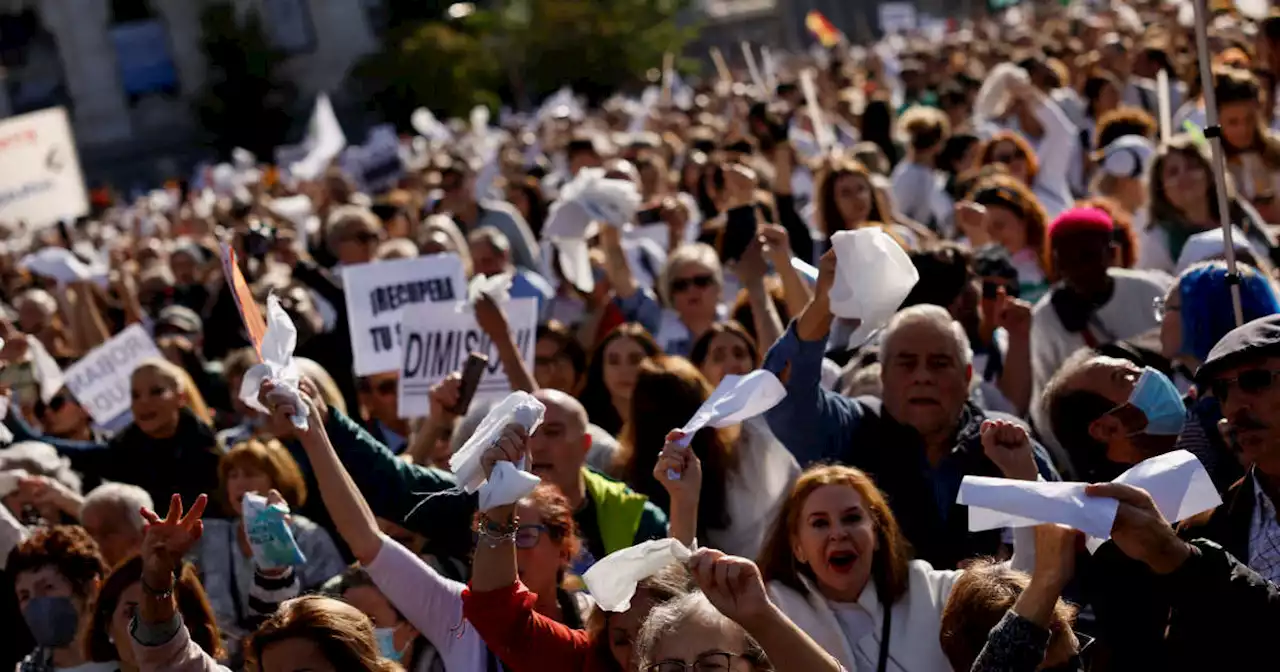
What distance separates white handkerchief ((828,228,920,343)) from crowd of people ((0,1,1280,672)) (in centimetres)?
2

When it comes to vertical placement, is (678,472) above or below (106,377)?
above

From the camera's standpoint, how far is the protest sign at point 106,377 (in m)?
9.31

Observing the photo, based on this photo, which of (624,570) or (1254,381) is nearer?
(1254,381)

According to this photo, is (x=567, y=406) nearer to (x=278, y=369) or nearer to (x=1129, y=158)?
(x=278, y=369)

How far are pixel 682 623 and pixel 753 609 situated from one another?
0.32m

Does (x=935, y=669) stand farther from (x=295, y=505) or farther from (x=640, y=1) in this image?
(x=640, y=1)

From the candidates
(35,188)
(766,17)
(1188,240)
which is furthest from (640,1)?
(1188,240)

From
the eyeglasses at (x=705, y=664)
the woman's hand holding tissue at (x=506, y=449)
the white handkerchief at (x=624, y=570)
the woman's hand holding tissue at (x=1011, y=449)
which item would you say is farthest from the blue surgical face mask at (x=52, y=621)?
the woman's hand holding tissue at (x=1011, y=449)

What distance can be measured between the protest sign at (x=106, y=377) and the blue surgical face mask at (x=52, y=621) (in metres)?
3.42

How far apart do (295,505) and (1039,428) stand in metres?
2.28

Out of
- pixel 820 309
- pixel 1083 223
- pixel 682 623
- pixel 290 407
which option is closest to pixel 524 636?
pixel 682 623

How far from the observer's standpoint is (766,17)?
5359 centimetres

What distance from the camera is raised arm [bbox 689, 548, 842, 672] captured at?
3.82 metres

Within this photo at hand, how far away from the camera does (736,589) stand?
12.6ft
